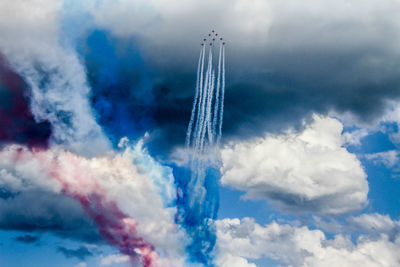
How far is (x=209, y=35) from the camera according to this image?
3974 inches

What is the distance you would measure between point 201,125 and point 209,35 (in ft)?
89.0

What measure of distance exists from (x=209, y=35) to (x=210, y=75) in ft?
39.4

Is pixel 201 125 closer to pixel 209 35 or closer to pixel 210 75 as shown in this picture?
pixel 210 75

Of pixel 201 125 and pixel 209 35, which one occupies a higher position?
pixel 209 35

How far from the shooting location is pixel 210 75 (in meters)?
101

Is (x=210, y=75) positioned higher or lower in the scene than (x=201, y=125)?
higher

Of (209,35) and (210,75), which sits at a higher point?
(209,35)

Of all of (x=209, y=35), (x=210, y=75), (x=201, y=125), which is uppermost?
(x=209, y=35)

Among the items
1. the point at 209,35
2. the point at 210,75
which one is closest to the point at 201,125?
the point at 210,75

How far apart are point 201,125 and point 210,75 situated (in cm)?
1527

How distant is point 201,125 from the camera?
325ft
